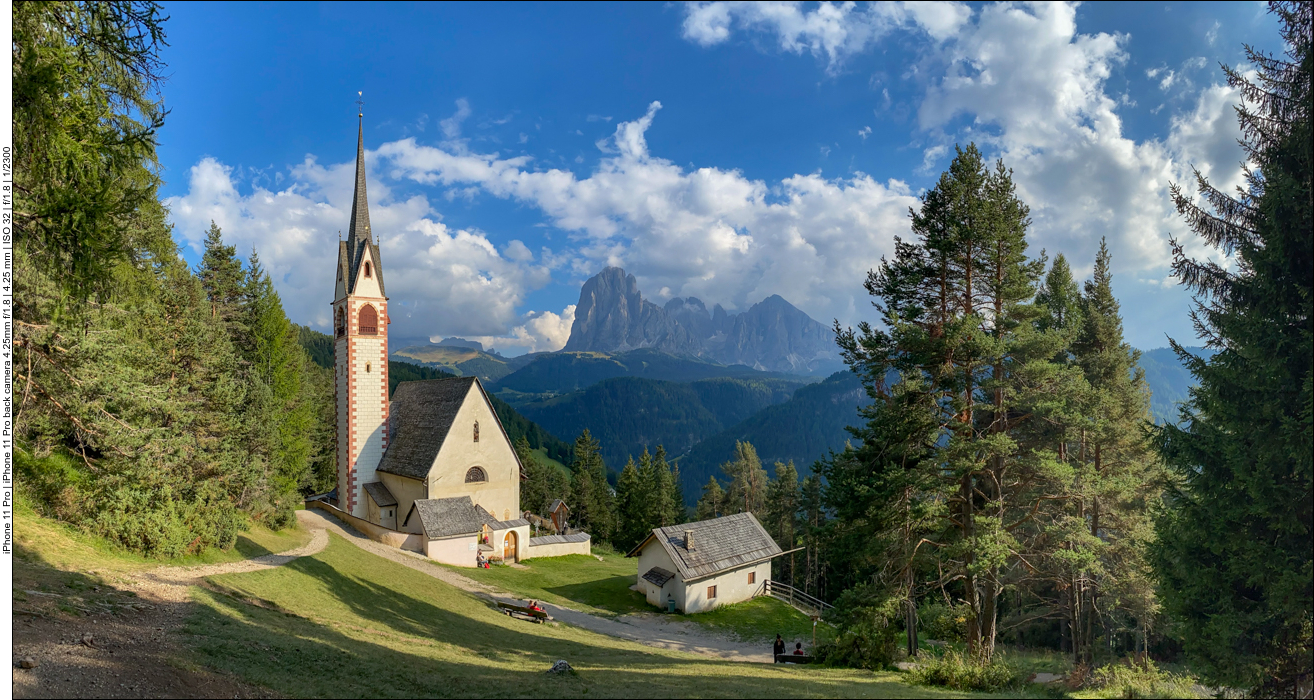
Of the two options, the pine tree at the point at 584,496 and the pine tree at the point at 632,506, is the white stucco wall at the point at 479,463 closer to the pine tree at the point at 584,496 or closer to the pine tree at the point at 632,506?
the pine tree at the point at 632,506

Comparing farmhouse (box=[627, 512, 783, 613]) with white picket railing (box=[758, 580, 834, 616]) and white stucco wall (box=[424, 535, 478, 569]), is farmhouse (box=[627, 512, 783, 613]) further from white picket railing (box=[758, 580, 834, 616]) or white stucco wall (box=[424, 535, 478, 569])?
white stucco wall (box=[424, 535, 478, 569])

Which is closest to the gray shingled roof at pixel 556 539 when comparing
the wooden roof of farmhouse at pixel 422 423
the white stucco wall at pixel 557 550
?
the white stucco wall at pixel 557 550

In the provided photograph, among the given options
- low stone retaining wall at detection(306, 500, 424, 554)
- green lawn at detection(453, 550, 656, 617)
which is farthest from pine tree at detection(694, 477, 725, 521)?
low stone retaining wall at detection(306, 500, 424, 554)

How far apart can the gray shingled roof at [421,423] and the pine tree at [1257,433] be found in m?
34.2

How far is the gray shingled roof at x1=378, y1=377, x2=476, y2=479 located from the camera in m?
35.8

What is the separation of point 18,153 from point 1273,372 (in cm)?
2291

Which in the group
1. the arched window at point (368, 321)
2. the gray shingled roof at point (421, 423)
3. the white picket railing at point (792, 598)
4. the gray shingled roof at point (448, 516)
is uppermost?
the arched window at point (368, 321)

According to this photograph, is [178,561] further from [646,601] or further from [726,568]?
[726,568]

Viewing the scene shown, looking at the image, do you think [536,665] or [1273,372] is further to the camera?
[536,665]

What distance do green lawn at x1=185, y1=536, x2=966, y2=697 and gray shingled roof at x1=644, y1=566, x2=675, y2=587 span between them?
8216mm

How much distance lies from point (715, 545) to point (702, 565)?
2.11 metres

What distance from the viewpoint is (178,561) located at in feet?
56.6

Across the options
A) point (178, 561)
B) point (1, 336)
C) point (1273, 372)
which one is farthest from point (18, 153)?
point (1273, 372)

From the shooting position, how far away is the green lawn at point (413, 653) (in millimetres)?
9883
